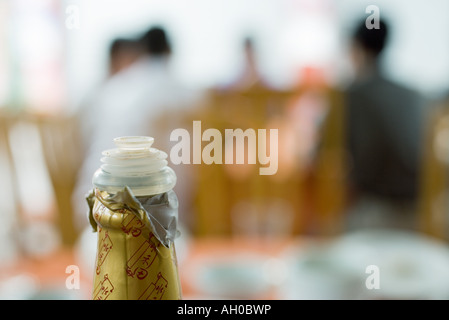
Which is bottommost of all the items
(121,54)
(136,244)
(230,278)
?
(230,278)

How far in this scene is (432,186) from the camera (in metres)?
1.53

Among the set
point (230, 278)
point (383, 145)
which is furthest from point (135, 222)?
point (383, 145)

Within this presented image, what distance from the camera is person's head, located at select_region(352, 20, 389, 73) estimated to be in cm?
196

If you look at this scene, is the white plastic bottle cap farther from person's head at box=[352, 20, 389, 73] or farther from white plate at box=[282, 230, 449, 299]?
person's head at box=[352, 20, 389, 73]

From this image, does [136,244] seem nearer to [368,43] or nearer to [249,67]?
[368,43]

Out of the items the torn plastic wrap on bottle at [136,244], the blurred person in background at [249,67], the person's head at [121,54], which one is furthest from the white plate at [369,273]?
the blurred person in background at [249,67]

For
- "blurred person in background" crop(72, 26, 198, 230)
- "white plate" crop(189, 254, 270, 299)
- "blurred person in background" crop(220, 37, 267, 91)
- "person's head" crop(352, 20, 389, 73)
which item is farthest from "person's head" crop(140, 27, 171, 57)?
"blurred person in background" crop(220, 37, 267, 91)

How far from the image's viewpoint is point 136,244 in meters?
0.33

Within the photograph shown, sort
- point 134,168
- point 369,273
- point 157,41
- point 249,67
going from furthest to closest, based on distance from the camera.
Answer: point 249,67
point 157,41
point 369,273
point 134,168

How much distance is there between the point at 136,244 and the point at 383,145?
70.1 inches

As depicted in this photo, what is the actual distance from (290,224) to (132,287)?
1364 mm

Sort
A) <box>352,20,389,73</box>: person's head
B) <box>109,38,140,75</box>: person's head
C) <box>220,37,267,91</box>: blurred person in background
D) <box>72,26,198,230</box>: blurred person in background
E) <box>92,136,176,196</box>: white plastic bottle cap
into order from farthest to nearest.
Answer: <box>220,37,267,91</box>: blurred person in background → <box>352,20,389,73</box>: person's head → <box>109,38,140,75</box>: person's head → <box>72,26,198,230</box>: blurred person in background → <box>92,136,176,196</box>: white plastic bottle cap

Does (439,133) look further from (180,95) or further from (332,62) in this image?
(332,62)
